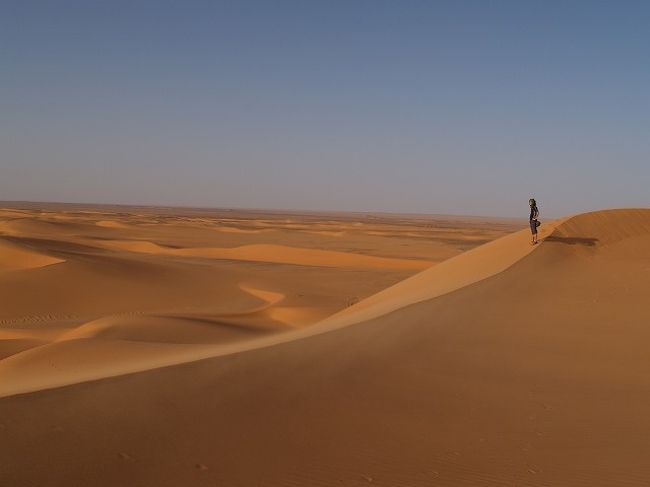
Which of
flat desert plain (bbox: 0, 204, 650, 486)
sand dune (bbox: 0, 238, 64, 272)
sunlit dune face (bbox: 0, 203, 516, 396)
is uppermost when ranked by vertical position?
flat desert plain (bbox: 0, 204, 650, 486)

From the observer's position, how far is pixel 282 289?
2088 cm

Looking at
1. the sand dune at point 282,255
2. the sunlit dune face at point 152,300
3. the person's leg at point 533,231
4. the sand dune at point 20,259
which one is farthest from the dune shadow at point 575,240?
the sand dune at point 20,259

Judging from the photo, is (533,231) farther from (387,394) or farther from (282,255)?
(282,255)

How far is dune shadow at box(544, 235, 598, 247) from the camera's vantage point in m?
13.2

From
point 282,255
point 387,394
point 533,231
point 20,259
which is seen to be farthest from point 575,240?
point 282,255

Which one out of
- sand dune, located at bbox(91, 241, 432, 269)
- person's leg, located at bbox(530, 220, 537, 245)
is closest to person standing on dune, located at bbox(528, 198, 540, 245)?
person's leg, located at bbox(530, 220, 537, 245)

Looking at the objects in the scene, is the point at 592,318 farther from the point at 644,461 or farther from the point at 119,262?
the point at 119,262

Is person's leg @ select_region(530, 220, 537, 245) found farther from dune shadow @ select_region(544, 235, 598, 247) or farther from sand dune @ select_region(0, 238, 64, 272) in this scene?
sand dune @ select_region(0, 238, 64, 272)

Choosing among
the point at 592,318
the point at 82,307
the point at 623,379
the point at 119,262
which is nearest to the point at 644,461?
the point at 623,379

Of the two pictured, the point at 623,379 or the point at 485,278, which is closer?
the point at 623,379

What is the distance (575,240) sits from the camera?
13.4 meters

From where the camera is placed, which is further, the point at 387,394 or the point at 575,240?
the point at 575,240

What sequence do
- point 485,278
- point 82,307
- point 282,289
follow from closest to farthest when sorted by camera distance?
point 485,278, point 82,307, point 282,289

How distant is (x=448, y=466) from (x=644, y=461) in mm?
1439
